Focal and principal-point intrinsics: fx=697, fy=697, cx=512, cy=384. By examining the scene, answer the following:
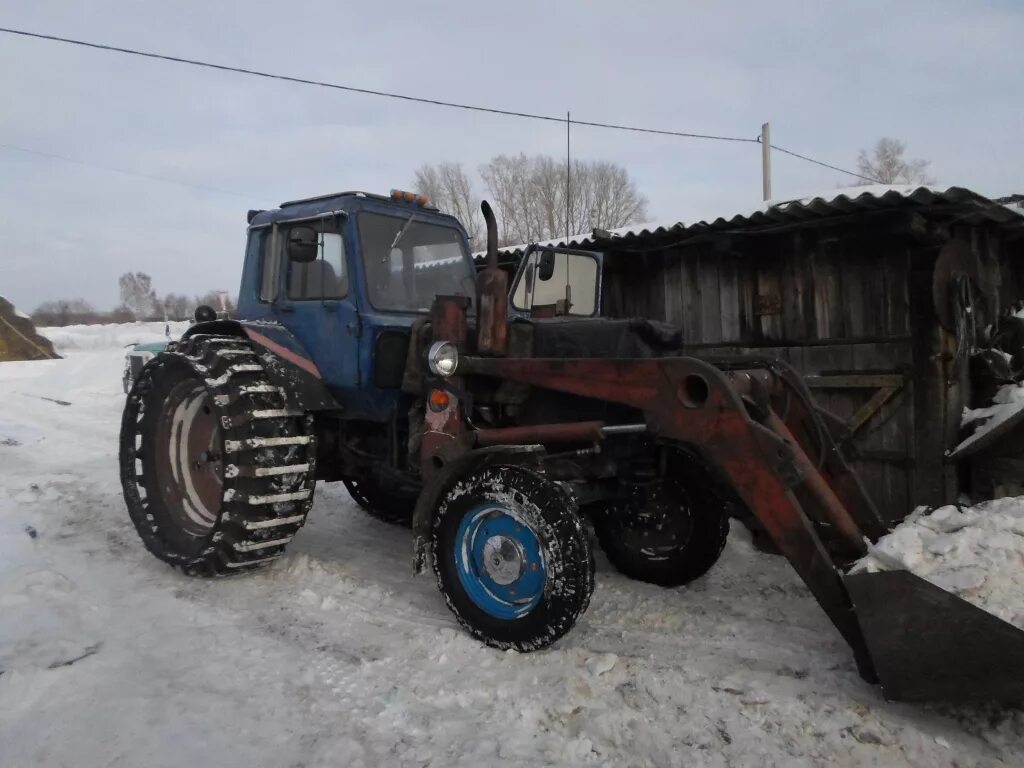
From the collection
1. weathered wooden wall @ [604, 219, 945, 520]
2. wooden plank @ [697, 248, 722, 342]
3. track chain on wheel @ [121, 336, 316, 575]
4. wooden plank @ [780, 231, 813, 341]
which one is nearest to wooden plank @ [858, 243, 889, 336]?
weathered wooden wall @ [604, 219, 945, 520]

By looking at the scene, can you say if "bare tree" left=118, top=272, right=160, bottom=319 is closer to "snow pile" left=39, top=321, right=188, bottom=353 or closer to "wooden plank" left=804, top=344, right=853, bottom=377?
"snow pile" left=39, top=321, right=188, bottom=353

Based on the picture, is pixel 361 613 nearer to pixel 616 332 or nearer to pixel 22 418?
pixel 616 332

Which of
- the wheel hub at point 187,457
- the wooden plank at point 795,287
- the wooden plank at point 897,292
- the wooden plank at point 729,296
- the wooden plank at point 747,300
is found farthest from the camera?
the wooden plank at point 729,296

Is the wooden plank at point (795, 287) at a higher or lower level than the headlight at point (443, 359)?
higher

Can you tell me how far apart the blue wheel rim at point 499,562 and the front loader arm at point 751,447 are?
74 centimetres

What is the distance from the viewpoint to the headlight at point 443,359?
3.59m

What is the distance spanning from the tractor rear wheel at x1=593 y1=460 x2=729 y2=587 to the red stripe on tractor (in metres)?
2.04

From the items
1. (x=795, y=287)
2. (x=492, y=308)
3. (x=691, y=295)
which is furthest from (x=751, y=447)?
(x=691, y=295)

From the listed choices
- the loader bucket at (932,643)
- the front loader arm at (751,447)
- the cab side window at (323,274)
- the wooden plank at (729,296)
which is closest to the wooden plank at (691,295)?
the wooden plank at (729,296)

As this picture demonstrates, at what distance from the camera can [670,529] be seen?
423 centimetres

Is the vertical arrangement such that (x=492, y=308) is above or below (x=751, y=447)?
above

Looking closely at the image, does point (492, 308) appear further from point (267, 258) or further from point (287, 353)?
point (267, 258)

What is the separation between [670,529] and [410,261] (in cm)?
237

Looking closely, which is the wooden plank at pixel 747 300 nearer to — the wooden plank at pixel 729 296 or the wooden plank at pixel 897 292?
the wooden plank at pixel 729 296
